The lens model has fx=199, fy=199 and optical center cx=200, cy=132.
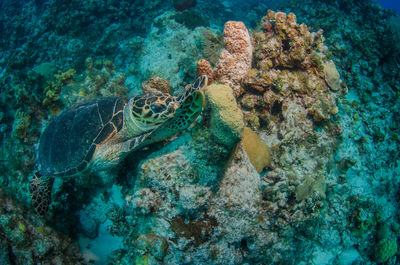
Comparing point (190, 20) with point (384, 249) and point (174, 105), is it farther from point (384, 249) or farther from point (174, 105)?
point (384, 249)

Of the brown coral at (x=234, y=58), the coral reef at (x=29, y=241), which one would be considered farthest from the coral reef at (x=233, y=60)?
the coral reef at (x=29, y=241)

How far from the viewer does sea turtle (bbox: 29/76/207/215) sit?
2.87 metres

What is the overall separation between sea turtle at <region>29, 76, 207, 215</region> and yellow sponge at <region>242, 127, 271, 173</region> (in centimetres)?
113

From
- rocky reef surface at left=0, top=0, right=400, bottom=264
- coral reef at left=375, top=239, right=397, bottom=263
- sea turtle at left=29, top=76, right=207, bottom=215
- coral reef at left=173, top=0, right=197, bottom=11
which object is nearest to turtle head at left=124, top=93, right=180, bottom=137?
sea turtle at left=29, top=76, right=207, bottom=215

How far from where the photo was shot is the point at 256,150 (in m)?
3.21

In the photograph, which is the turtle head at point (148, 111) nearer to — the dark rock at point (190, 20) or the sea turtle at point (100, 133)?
the sea turtle at point (100, 133)

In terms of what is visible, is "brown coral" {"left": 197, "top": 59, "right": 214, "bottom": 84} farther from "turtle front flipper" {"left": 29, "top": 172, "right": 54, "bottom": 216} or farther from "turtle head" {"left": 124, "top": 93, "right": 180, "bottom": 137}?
"turtle front flipper" {"left": 29, "top": 172, "right": 54, "bottom": 216}

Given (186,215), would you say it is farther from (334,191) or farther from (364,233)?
(364,233)

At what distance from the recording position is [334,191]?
151 inches

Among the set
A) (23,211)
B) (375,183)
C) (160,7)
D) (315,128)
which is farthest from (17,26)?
(375,183)

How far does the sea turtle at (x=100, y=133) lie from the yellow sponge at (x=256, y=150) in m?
1.13

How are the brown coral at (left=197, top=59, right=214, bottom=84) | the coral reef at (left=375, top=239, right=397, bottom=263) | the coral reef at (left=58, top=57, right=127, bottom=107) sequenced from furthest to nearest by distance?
1. the coral reef at (left=58, top=57, right=127, bottom=107)
2. the coral reef at (left=375, top=239, right=397, bottom=263)
3. the brown coral at (left=197, top=59, right=214, bottom=84)

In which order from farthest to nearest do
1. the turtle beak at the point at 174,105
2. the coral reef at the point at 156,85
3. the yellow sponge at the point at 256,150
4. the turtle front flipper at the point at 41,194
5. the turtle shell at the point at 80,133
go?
the coral reef at the point at 156,85 < the turtle front flipper at the point at 41,194 < the turtle shell at the point at 80,133 < the yellow sponge at the point at 256,150 < the turtle beak at the point at 174,105

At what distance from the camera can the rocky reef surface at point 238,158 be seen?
2484mm
